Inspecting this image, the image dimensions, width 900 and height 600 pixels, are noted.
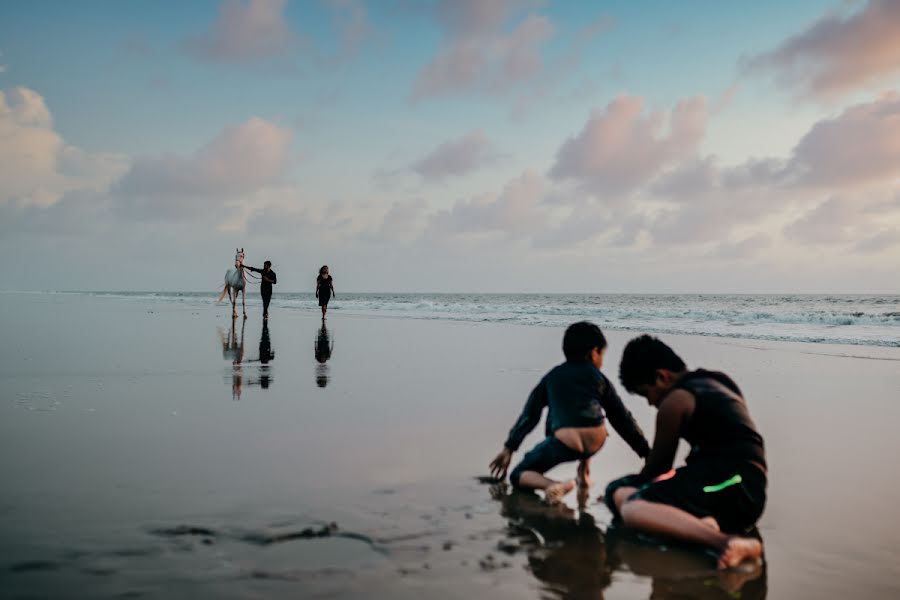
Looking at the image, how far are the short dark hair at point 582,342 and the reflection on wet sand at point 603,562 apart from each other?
1.19m

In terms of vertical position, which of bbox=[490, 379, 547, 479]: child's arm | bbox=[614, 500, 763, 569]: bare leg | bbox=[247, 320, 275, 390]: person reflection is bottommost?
bbox=[614, 500, 763, 569]: bare leg

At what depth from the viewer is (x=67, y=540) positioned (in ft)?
10.6

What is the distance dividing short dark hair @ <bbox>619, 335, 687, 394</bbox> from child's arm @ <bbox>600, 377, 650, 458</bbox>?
76cm

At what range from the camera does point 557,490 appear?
425cm

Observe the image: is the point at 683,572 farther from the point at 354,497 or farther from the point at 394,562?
the point at 354,497

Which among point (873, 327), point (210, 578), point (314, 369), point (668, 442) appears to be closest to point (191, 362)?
point (314, 369)

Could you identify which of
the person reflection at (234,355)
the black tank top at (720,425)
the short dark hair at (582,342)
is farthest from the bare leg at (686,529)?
the person reflection at (234,355)

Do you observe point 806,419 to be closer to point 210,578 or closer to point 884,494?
point 884,494

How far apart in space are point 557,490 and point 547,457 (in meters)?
0.32

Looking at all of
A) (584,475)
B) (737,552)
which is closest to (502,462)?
(584,475)

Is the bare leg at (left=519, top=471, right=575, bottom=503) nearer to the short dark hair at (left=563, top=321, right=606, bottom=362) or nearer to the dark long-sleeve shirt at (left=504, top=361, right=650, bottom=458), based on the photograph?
the dark long-sleeve shirt at (left=504, top=361, right=650, bottom=458)

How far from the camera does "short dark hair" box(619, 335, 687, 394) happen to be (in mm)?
3684

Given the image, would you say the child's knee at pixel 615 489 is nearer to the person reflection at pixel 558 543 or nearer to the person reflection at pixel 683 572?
the person reflection at pixel 558 543

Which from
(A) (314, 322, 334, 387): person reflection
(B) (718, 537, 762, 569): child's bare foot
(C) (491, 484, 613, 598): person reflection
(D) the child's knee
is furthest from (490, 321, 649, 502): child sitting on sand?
(A) (314, 322, 334, 387): person reflection
